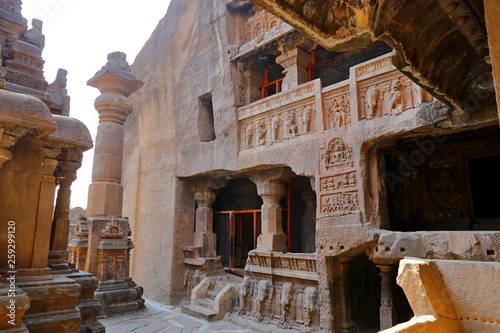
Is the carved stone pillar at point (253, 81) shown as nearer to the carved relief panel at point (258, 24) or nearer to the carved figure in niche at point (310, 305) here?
the carved relief panel at point (258, 24)

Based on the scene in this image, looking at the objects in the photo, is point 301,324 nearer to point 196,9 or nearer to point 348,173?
point 348,173

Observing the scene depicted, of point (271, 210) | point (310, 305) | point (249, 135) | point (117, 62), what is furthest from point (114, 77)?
point (310, 305)

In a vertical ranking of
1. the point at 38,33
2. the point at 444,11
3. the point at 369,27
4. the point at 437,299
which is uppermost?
the point at 38,33

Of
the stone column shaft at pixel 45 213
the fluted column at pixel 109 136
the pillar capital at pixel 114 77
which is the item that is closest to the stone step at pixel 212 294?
the fluted column at pixel 109 136

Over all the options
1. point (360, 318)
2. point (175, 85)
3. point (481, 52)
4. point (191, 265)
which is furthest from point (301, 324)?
point (175, 85)

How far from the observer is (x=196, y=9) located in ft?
32.6

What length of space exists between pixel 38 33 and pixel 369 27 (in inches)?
172

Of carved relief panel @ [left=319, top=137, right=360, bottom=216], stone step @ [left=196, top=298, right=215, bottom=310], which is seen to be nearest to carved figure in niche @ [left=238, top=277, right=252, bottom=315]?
stone step @ [left=196, top=298, right=215, bottom=310]

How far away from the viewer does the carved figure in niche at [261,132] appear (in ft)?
24.7

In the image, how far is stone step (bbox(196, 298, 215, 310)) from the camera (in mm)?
7958

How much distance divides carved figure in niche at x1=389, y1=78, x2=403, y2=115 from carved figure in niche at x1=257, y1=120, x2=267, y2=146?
287cm

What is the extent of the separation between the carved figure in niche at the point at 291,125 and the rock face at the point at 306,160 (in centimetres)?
3

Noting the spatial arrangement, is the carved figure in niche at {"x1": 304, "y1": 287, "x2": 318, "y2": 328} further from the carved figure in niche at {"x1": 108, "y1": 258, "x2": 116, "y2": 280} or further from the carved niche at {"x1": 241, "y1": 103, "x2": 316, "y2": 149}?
the carved figure in niche at {"x1": 108, "y1": 258, "x2": 116, "y2": 280}

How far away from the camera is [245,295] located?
7.60 m
